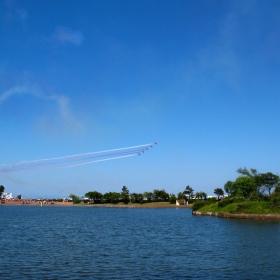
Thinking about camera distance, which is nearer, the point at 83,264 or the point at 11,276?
the point at 11,276

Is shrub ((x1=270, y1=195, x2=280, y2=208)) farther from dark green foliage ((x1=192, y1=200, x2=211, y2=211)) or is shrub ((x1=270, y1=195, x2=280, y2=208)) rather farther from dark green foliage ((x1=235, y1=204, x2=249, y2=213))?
dark green foliage ((x1=192, y1=200, x2=211, y2=211))

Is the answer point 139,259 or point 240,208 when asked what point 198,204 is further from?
point 139,259

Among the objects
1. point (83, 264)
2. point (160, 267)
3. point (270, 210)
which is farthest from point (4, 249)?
point (270, 210)

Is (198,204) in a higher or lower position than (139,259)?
higher

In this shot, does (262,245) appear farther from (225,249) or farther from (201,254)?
(201,254)

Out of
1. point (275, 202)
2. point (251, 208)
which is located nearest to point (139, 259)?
point (251, 208)

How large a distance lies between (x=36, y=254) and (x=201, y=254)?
1977cm

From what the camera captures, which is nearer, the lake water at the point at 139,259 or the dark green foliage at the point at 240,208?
the lake water at the point at 139,259

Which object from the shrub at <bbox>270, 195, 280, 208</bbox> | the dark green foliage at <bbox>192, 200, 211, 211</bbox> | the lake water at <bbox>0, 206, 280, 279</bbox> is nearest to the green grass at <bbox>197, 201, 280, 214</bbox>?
the shrub at <bbox>270, 195, 280, 208</bbox>

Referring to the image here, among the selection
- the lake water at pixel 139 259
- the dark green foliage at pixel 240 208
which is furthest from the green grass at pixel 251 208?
the lake water at pixel 139 259

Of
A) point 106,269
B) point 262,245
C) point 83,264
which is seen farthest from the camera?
point 262,245

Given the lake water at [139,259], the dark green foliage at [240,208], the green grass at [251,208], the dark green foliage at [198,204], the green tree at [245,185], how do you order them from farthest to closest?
1. the green tree at [245,185]
2. the dark green foliage at [198,204]
3. the dark green foliage at [240,208]
4. the green grass at [251,208]
5. the lake water at [139,259]

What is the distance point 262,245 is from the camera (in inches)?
1786

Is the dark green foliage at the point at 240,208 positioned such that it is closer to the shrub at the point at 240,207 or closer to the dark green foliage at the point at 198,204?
the shrub at the point at 240,207
